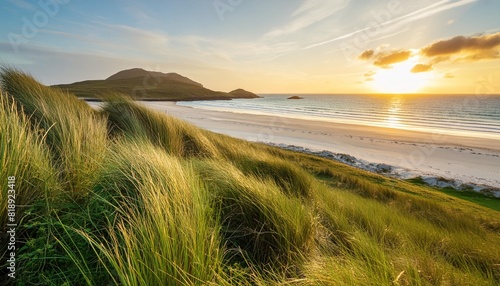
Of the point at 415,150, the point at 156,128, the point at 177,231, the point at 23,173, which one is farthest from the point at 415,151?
the point at 23,173

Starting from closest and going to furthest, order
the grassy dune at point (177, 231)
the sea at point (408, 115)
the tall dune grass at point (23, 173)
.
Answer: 1. the grassy dune at point (177, 231)
2. the tall dune grass at point (23, 173)
3. the sea at point (408, 115)

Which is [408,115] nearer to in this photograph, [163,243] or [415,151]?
[415,151]

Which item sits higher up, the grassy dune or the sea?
the grassy dune

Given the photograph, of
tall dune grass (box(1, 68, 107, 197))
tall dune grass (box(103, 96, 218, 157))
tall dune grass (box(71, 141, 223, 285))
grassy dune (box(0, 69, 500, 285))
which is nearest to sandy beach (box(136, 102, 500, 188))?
tall dune grass (box(103, 96, 218, 157))

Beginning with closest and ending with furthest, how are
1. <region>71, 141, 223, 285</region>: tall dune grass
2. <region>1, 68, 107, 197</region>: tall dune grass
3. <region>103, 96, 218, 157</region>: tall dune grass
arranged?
<region>71, 141, 223, 285</region>: tall dune grass, <region>1, 68, 107, 197</region>: tall dune grass, <region>103, 96, 218, 157</region>: tall dune grass

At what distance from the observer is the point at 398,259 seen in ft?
8.30

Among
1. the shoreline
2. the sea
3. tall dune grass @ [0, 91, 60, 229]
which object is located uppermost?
tall dune grass @ [0, 91, 60, 229]

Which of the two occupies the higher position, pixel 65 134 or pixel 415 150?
pixel 65 134

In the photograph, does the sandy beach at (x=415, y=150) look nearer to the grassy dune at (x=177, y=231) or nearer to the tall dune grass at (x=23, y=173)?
the grassy dune at (x=177, y=231)

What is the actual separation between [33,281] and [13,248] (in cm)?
28

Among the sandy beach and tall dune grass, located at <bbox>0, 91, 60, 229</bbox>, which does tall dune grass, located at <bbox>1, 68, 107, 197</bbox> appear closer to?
tall dune grass, located at <bbox>0, 91, 60, 229</bbox>

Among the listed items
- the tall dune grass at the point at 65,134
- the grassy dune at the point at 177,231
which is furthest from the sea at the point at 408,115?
the tall dune grass at the point at 65,134

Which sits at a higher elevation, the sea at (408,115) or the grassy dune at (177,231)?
the grassy dune at (177,231)

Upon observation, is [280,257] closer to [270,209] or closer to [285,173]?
[270,209]
